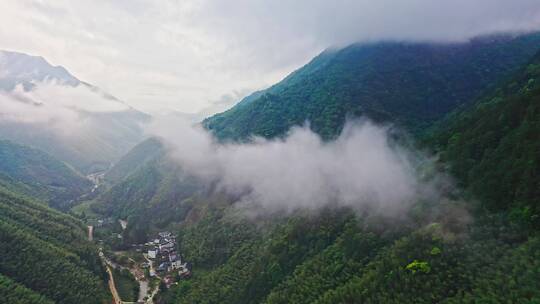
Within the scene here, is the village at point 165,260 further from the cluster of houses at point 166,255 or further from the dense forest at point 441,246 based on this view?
the dense forest at point 441,246

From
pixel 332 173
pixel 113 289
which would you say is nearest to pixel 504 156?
pixel 332 173

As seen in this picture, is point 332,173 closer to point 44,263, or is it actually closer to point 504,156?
point 504,156

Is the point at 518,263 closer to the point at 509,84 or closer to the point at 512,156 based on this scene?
the point at 512,156

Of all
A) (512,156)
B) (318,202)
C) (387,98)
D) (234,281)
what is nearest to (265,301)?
(234,281)

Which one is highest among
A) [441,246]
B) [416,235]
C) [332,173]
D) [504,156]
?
[504,156]

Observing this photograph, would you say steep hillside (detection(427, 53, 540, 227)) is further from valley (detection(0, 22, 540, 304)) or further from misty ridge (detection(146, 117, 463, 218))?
misty ridge (detection(146, 117, 463, 218))

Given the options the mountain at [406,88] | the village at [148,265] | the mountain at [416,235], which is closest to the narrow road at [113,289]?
the village at [148,265]
